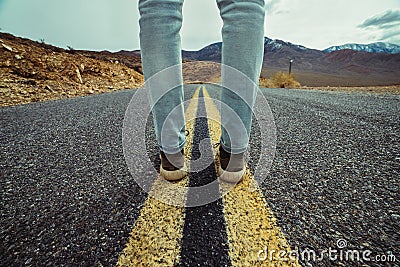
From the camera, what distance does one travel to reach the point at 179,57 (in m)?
0.90

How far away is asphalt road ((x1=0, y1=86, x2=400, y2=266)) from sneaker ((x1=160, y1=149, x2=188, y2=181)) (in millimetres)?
149

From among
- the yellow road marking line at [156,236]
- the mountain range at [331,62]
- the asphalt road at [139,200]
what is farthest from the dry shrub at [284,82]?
the mountain range at [331,62]

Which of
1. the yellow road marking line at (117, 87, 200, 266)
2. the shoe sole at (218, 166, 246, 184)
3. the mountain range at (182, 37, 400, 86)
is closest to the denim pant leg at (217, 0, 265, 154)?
the shoe sole at (218, 166, 246, 184)

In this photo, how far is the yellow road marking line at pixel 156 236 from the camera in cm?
60

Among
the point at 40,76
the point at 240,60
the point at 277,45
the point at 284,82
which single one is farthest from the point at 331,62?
the point at 240,60

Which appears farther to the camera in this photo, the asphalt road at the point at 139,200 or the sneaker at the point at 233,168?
the sneaker at the point at 233,168

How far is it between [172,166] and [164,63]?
467 millimetres

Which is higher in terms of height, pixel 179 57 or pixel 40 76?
pixel 40 76

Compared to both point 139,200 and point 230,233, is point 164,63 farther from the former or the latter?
point 230,233

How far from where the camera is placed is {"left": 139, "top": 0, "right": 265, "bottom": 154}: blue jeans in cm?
81

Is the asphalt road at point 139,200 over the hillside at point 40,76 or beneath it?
beneath

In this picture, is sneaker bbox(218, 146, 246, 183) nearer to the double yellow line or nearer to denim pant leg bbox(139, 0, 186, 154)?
the double yellow line

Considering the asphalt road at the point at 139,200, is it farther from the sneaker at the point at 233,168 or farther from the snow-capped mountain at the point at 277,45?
the snow-capped mountain at the point at 277,45

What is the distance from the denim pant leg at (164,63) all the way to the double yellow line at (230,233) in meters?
0.29
